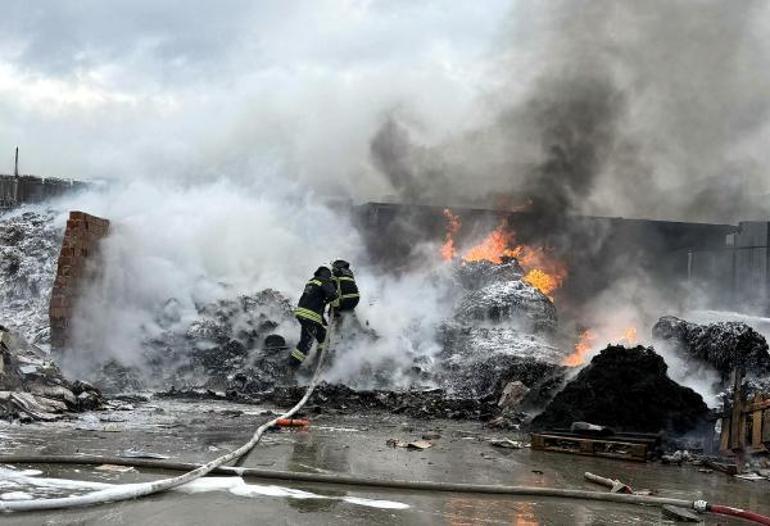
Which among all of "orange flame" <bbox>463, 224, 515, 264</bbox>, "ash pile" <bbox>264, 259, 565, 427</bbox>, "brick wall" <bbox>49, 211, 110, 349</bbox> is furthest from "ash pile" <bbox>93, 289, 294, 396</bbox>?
"orange flame" <bbox>463, 224, 515, 264</bbox>

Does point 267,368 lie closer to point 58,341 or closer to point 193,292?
point 193,292

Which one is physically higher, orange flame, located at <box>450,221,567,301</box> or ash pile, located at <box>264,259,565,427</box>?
Answer: orange flame, located at <box>450,221,567,301</box>

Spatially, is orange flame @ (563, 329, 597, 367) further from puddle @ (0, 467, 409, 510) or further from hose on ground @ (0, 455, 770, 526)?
puddle @ (0, 467, 409, 510)

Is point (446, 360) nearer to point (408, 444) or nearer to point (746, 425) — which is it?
point (408, 444)

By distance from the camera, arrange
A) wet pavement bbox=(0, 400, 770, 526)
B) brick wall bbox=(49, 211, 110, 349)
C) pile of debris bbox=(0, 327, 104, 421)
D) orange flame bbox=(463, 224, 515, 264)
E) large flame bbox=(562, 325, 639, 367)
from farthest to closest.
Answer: orange flame bbox=(463, 224, 515, 264), large flame bbox=(562, 325, 639, 367), brick wall bbox=(49, 211, 110, 349), pile of debris bbox=(0, 327, 104, 421), wet pavement bbox=(0, 400, 770, 526)

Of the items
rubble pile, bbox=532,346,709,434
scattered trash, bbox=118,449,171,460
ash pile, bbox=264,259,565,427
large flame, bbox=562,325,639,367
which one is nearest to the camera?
scattered trash, bbox=118,449,171,460

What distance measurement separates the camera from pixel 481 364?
1316 centimetres

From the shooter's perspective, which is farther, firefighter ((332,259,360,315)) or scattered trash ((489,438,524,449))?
firefighter ((332,259,360,315))

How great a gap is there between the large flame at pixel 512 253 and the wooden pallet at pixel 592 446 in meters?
10.3

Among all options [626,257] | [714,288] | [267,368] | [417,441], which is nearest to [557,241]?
[626,257]

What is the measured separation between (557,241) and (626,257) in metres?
2.67

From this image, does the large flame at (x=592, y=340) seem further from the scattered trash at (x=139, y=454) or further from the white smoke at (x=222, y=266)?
the scattered trash at (x=139, y=454)

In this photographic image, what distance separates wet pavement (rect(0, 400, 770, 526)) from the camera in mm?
4828

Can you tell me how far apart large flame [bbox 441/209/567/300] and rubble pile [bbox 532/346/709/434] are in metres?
8.82
